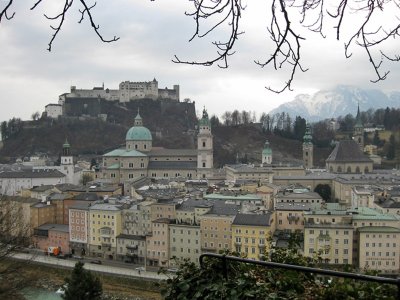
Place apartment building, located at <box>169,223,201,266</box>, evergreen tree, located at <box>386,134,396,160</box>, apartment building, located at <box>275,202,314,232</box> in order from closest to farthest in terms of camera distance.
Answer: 1. apartment building, located at <box>169,223,201,266</box>
2. apartment building, located at <box>275,202,314,232</box>
3. evergreen tree, located at <box>386,134,396,160</box>

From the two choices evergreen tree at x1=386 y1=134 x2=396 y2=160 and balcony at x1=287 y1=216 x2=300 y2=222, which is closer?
balcony at x1=287 y1=216 x2=300 y2=222

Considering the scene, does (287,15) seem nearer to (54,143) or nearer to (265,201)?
(265,201)

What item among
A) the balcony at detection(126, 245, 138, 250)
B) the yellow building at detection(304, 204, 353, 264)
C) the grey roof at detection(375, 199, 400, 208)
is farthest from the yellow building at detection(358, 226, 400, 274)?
the balcony at detection(126, 245, 138, 250)

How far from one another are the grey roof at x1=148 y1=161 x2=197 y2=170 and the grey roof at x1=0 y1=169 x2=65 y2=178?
6.18 metres

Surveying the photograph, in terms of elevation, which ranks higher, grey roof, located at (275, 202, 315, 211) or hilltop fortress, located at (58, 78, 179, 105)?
hilltop fortress, located at (58, 78, 179, 105)

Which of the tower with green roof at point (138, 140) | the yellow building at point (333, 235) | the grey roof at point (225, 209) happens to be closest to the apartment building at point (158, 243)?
the grey roof at point (225, 209)

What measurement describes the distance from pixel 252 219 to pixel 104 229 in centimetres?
647

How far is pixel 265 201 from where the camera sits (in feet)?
74.1

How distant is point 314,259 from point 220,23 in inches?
69.3

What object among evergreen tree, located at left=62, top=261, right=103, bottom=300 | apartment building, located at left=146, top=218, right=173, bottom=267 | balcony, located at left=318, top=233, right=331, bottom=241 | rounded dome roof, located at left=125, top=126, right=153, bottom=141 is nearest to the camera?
evergreen tree, located at left=62, top=261, right=103, bottom=300

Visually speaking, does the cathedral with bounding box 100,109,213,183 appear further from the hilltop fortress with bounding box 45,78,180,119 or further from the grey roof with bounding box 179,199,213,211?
the hilltop fortress with bounding box 45,78,180,119

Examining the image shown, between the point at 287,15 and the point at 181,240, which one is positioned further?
the point at 181,240

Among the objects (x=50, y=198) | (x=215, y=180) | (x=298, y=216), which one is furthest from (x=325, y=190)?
(x=50, y=198)

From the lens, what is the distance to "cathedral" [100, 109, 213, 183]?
109 feet
